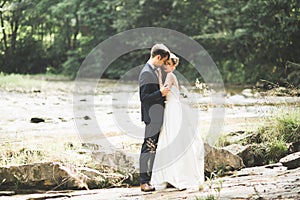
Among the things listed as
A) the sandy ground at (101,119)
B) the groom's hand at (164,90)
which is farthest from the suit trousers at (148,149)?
the groom's hand at (164,90)

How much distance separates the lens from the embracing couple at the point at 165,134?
523 cm

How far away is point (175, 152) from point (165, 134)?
0.70 ft

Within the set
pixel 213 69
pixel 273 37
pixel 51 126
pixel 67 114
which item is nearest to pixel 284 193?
pixel 51 126

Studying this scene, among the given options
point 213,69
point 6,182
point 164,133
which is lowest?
point 6,182

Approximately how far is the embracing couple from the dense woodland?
8.77 m

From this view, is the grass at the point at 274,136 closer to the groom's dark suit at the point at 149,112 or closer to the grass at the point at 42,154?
the groom's dark suit at the point at 149,112

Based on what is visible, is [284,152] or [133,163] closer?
[133,163]

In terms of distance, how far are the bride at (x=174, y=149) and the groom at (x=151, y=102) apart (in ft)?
0.21

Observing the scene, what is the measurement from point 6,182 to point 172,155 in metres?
1.91

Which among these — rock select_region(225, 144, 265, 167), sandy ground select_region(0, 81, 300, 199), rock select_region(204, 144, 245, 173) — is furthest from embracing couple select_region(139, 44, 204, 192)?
rock select_region(225, 144, 265, 167)

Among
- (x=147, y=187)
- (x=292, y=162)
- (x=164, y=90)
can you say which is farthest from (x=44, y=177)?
(x=292, y=162)

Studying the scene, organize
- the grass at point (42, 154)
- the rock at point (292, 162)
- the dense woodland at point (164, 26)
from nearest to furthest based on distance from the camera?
the rock at point (292, 162) < the grass at point (42, 154) < the dense woodland at point (164, 26)

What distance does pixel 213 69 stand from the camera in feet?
63.0

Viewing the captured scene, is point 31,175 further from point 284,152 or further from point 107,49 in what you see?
point 107,49
